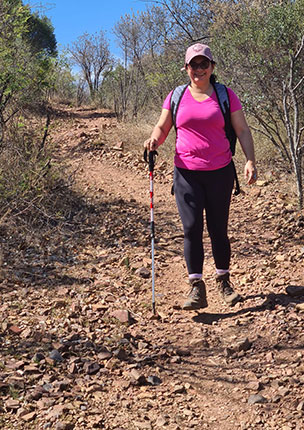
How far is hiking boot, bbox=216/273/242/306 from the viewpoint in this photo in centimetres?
421

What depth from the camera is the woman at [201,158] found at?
12.5 ft

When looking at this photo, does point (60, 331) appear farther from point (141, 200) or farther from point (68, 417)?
point (141, 200)

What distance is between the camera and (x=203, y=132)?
383 cm

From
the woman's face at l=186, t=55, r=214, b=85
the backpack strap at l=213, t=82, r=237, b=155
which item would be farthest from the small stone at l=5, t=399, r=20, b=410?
the woman's face at l=186, t=55, r=214, b=85

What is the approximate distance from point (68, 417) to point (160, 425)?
19.4 inches

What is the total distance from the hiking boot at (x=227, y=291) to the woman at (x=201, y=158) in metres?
0.02

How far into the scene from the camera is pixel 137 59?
16516 mm

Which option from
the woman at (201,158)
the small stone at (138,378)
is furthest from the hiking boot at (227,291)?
the small stone at (138,378)

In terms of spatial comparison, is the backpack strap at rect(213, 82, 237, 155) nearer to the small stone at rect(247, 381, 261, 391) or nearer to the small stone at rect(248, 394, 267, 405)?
the small stone at rect(247, 381, 261, 391)

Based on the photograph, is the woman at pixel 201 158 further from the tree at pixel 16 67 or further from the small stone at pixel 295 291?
the tree at pixel 16 67

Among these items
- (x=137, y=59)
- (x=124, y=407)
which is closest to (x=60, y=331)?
(x=124, y=407)

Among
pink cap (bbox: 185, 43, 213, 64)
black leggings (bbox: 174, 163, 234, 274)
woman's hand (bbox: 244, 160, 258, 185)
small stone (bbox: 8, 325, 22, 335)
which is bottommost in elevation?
small stone (bbox: 8, 325, 22, 335)

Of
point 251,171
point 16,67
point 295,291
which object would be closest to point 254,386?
point 295,291

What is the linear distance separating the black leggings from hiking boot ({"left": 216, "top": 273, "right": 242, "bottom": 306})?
26 cm
